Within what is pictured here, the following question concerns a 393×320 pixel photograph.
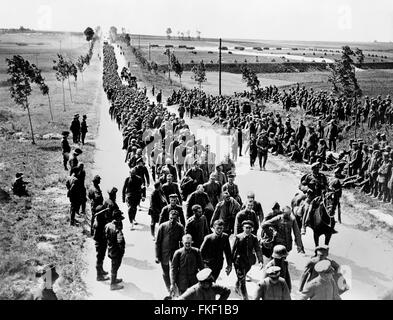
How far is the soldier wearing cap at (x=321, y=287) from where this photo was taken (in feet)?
19.2

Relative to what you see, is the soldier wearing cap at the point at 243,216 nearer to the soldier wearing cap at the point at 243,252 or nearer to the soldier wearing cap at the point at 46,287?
the soldier wearing cap at the point at 243,252

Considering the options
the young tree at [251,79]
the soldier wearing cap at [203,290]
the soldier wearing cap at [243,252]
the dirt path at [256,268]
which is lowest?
the dirt path at [256,268]

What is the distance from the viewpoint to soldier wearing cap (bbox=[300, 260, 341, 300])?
5.87 m

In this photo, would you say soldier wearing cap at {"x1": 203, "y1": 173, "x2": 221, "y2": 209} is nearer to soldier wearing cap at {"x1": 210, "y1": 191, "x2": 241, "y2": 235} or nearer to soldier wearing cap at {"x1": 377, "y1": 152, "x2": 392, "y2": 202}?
soldier wearing cap at {"x1": 210, "y1": 191, "x2": 241, "y2": 235}

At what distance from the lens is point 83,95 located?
4438cm

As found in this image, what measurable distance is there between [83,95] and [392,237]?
3814cm

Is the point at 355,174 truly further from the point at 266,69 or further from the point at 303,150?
the point at 266,69

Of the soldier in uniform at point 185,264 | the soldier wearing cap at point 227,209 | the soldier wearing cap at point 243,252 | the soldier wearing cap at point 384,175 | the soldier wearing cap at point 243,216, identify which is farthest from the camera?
the soldier wearing cap at point 384,175

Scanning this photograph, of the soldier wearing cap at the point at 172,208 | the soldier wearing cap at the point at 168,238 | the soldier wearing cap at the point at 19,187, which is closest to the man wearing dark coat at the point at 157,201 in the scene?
the soldier wearing cap at the point at 172,208

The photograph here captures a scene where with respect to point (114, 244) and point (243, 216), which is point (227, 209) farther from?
point (114, 244)

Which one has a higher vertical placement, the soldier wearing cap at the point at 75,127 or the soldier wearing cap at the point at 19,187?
the soldier wearing cap at the point at 75,127

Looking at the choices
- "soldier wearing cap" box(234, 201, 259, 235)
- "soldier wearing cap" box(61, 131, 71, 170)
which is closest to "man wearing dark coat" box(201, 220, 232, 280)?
"soldier wearing cap" box(234, 201, 259, 235)

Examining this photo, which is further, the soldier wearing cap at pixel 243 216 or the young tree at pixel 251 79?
the young tree at pixel 251 79

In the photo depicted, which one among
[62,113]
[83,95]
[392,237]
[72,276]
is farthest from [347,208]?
[83,95]
